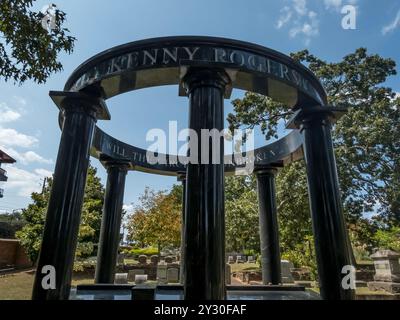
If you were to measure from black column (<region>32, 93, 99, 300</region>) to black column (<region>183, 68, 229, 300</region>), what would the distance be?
101 inches

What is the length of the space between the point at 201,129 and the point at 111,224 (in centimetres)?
688

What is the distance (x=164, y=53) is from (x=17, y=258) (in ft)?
93.8

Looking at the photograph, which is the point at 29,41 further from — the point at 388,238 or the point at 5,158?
the point at 5,158

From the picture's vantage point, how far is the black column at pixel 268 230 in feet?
34.0

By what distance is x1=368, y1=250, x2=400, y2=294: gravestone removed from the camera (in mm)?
13156

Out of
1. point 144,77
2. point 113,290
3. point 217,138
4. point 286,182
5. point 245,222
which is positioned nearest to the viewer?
point 217,138

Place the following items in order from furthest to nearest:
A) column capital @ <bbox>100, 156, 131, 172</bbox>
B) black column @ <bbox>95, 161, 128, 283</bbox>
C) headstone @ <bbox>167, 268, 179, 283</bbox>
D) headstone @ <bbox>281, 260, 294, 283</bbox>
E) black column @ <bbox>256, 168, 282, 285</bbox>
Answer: headstone @ <bbox>167, 268, 179, 283</bbox> → headstone @ <bbox>281, 260, 294, 283</bbox> → column capital @ <bbox>100, 156, 131, 172</bbox> → black column @ <bbox>256, 168, 282, 285</bbox> → black column @ <bbox>95, 161, 128, 283</bbox>

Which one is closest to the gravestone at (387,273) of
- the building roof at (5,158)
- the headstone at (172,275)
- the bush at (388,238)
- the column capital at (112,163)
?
the bush at (388,238)

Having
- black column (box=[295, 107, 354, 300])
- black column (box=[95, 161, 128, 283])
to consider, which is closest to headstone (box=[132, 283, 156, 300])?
black column (box=[295, 107, 354, 300])

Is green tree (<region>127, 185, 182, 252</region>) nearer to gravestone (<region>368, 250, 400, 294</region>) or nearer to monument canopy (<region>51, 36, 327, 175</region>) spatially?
gravestone (<region>368, 250, 400, 294</region>)

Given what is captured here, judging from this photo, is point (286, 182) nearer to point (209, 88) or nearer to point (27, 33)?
point (209, 88)

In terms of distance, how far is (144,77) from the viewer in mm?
6227

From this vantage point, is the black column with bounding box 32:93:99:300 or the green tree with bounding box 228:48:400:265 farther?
the green tree with bounding box 228:48:400:265
